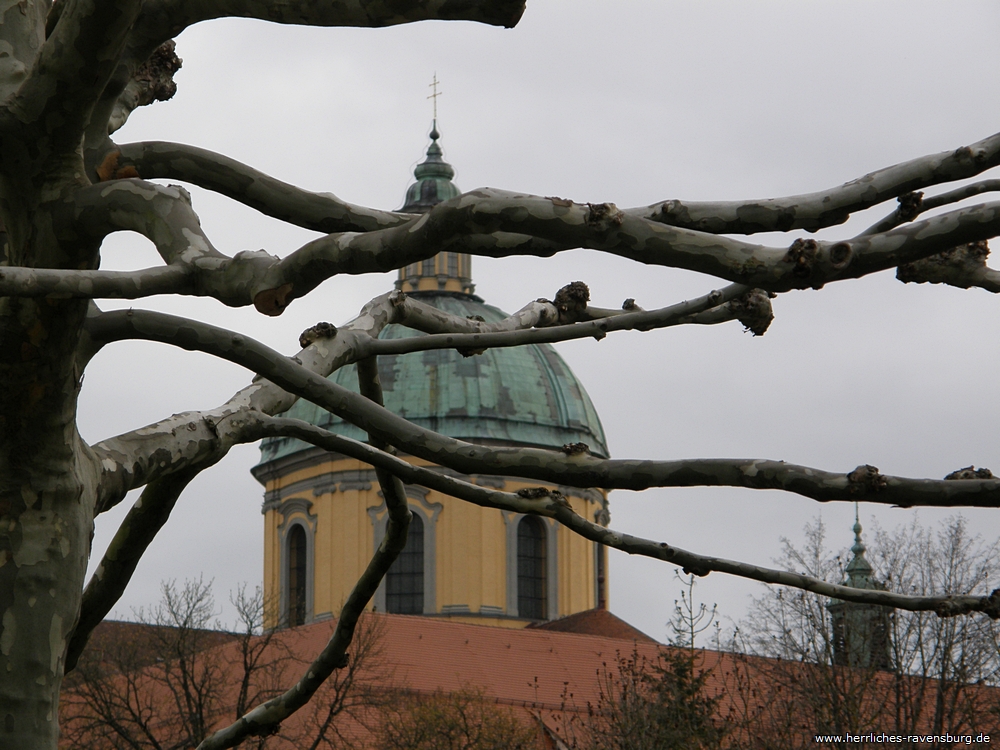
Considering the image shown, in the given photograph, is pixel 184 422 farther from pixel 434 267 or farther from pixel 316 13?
pixel 434 267

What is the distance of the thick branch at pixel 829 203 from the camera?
12.9 ft

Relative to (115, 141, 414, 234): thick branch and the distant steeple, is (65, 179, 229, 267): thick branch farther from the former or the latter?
the distant steeple

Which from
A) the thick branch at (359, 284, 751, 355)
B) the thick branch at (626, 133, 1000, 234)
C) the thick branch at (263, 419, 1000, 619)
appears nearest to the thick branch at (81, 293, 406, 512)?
the thick branch at (263, 419, 1000, 619)

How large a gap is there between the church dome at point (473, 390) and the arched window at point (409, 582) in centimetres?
347

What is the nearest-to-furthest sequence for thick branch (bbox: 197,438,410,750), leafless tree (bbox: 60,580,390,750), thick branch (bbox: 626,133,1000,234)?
thick branch (bbox: 626,133,1000,234)
thick branch (bbox: 197,438,410,750)
leafless tree (bbox: 60,580,390,750)

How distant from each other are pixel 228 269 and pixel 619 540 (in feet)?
5.22

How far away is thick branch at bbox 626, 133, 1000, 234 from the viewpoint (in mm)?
3930

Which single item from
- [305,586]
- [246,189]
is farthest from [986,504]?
[305,586]

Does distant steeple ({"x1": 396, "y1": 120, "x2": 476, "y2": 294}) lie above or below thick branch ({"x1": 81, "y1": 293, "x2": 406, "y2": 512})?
above

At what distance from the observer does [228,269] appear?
4.39 metres

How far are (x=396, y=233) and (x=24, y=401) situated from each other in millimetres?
1259

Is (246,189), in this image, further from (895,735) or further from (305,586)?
(305,586)

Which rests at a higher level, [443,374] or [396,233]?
[443,374]

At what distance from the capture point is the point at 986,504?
422 cm
